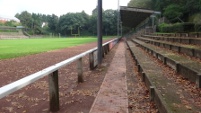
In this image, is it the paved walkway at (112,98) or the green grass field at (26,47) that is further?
the green grass field at (26,47)

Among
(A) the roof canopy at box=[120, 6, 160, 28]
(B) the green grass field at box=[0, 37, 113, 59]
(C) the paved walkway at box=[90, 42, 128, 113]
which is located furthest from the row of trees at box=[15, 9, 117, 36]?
(C) the paved walkway at box=[90, 42, 128, 113]

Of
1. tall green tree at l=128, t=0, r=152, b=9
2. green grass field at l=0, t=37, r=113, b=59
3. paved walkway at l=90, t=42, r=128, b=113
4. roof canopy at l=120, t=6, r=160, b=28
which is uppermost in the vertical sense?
tall green tree at l=128, t=0, r=152, b=9

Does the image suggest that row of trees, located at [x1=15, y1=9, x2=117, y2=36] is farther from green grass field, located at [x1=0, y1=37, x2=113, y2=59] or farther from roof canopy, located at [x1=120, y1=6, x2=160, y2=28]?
green grass field, located at [x1=0, y1=37, x2=113, y2=59]

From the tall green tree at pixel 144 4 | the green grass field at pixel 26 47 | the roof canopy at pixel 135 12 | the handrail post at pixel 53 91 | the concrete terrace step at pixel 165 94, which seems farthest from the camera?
the tall green tree at pixel 144 4

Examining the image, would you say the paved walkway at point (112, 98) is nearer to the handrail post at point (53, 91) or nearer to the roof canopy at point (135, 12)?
the handrail post at point (53, 91)

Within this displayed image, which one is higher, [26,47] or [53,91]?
[53,91]

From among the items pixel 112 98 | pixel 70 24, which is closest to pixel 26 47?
pixel 112 98

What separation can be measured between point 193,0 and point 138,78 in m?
28.3

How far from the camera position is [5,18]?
4301 inches

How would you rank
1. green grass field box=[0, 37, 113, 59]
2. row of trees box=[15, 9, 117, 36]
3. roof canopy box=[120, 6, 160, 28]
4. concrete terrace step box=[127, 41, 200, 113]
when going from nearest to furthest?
concrete terrace step box=[127, 41, 200, 113], green grass field box=[0, 37, 113, 59], roof canopy box=[120, 6, 160, 28], row of trees box=[15, 9, 117, 36]

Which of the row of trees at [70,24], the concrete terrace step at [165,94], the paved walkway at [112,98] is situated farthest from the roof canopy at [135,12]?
the row of trees at [70,24]

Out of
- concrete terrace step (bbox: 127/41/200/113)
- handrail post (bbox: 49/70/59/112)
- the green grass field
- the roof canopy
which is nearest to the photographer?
concrete terrace step (bbox: 127/41/200/113)

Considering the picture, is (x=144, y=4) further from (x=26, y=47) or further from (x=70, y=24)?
(x=70, y=24)

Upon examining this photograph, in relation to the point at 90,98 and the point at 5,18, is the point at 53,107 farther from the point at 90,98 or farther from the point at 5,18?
the point at 5,18
